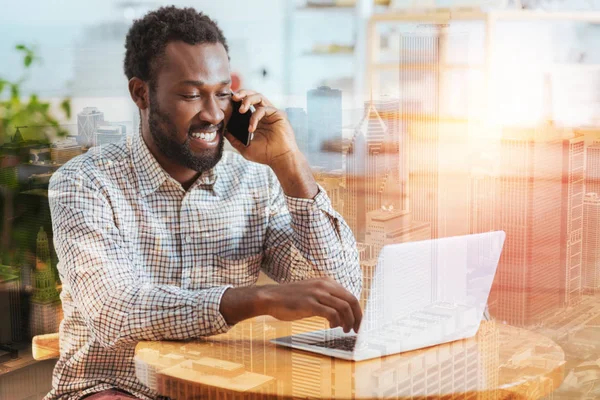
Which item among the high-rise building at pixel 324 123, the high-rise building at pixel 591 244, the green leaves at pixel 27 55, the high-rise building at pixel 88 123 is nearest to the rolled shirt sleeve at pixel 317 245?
the high-rise building at pixel 324 123

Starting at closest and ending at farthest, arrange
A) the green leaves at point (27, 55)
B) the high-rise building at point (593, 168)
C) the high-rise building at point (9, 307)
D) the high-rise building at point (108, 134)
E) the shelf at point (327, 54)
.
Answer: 1. the high-rise building at point (593, 168)
2. the shelf at point (327, 54)
3. the high-rise building at point (108, 134)
4. the green leaves at point (27, 55)
5. the high-rise building at point (9, 307)

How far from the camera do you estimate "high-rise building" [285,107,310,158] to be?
5.80 ft

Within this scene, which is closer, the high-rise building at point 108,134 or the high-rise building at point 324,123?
the high-rise building at point 324,123

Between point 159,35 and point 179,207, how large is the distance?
37cm

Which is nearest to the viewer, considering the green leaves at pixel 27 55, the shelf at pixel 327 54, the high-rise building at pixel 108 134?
the shelf at pixel 327 54

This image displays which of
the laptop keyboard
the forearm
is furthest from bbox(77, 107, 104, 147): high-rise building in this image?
the laptop keyboard

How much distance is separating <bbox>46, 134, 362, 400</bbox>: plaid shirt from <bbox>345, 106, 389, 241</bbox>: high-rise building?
6 cm

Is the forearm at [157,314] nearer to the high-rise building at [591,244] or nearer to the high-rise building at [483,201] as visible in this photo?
the high-rise building at [483,201]

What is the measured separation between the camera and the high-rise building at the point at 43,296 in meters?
2.06

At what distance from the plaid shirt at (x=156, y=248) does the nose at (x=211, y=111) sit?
124mm

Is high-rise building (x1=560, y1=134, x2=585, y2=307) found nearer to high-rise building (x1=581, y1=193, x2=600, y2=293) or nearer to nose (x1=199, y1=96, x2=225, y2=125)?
high-rise building (x1=581, y1=193, x2=600, y2=293)

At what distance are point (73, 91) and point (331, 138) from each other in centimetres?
69

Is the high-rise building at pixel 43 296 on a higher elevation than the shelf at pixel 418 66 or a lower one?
lower

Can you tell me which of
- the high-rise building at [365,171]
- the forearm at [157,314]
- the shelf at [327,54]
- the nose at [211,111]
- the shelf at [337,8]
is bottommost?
the forearm at [157,314]
